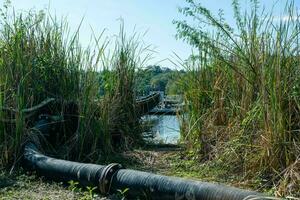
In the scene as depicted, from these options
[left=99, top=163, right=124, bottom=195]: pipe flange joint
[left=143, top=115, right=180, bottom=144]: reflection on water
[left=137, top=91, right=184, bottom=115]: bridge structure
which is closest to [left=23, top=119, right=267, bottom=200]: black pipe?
[left=99, top=163, right=124, bottom=195]: pipe flange joint

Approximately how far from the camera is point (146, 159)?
5285 millimetres

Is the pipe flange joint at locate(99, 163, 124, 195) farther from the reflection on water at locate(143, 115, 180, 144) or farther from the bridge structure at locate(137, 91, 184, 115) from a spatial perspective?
the reflection on water at locate(143, 115, 180, 144)

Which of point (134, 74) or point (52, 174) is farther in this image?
point (134, 74)

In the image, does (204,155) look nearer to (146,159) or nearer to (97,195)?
(146,159)

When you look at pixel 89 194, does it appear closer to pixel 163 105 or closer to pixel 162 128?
pixel 162 128

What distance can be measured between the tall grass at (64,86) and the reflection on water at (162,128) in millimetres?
553

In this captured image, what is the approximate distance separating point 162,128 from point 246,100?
2759 millimetres

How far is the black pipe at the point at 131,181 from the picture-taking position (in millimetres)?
3098

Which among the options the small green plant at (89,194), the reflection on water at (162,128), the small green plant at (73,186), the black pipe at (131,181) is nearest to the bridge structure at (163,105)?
the reflection on water at (162,128)

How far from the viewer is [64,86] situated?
563cm

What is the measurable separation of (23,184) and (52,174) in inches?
9.8

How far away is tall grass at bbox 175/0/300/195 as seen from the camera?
148 inches

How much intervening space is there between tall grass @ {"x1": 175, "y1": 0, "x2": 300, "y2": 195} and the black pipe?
0.57 m

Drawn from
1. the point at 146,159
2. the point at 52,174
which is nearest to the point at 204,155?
the point at 146,159
